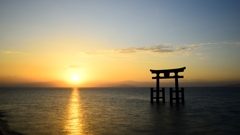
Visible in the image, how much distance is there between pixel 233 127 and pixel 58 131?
12.9m

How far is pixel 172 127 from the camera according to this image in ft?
50.3

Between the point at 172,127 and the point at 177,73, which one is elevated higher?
the point at 177,73

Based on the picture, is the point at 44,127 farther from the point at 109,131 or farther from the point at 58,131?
the point at 109,131

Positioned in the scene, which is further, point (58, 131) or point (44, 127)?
point (44, 127)

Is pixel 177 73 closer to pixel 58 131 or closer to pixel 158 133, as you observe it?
pixel 158 133

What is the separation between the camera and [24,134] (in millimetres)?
13234

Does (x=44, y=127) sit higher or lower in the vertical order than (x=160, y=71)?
lower

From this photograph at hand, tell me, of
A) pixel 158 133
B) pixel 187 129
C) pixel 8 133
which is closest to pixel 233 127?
pixel 187 129

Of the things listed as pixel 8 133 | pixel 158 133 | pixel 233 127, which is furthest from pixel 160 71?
pixel 8 133

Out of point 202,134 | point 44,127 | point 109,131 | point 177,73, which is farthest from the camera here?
point 177,73

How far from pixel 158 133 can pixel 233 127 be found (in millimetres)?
6467

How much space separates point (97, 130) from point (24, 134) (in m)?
4.70

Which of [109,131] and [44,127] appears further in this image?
[44,127]

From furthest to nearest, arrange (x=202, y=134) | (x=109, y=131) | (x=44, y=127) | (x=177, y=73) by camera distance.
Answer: (x=177, y=73)
(x=44, y=127)
(x=109, y=131)
(x=202, y=134)
